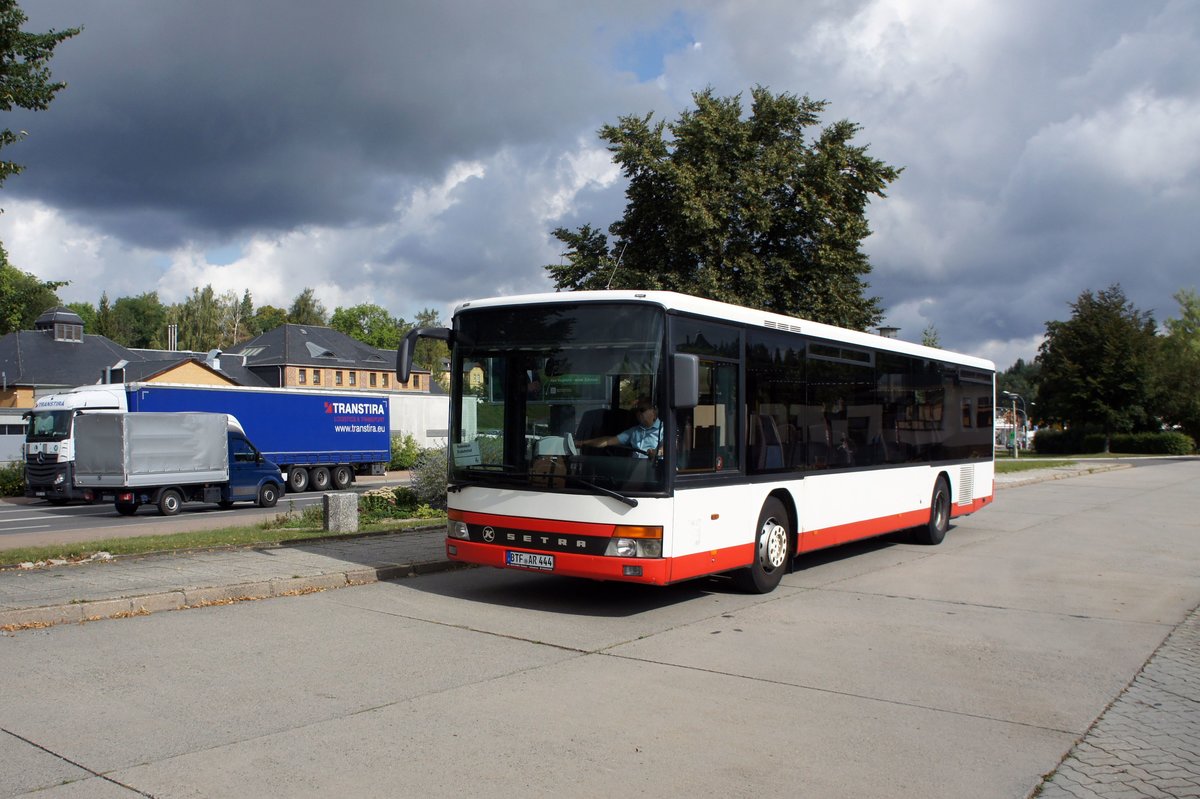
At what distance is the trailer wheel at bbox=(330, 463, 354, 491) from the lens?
36.9 meters

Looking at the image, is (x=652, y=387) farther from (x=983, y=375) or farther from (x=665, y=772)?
(x=983, y=375)

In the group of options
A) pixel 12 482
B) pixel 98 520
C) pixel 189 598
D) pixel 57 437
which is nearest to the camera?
pixel 189 598

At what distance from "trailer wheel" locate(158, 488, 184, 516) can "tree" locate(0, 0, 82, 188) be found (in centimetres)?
1643

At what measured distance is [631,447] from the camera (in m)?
8.84

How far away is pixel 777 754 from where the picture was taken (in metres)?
5.32

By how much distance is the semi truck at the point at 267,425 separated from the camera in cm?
2948

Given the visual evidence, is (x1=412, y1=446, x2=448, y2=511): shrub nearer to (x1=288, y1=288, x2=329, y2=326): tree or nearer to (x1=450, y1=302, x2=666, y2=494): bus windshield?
(x1=450, y1=302, x2=666, y2=494): bus windshield

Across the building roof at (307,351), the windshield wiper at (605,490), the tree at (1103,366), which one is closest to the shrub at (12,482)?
the windshield wiper at (605,490)

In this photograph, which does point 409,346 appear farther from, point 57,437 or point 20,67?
point 57,437

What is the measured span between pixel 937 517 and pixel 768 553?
6189 mm

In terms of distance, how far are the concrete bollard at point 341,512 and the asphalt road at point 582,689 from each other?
184 inches

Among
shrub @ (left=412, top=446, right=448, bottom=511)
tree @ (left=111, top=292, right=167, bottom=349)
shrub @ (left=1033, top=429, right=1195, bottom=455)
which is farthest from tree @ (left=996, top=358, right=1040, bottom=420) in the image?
tree @ (left=111, top=292, right=167, bottom=349)

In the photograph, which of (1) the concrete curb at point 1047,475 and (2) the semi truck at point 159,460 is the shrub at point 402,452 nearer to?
(2) the semi truck at point 159,460

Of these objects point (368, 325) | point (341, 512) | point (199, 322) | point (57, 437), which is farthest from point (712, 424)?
point (368, 325)
